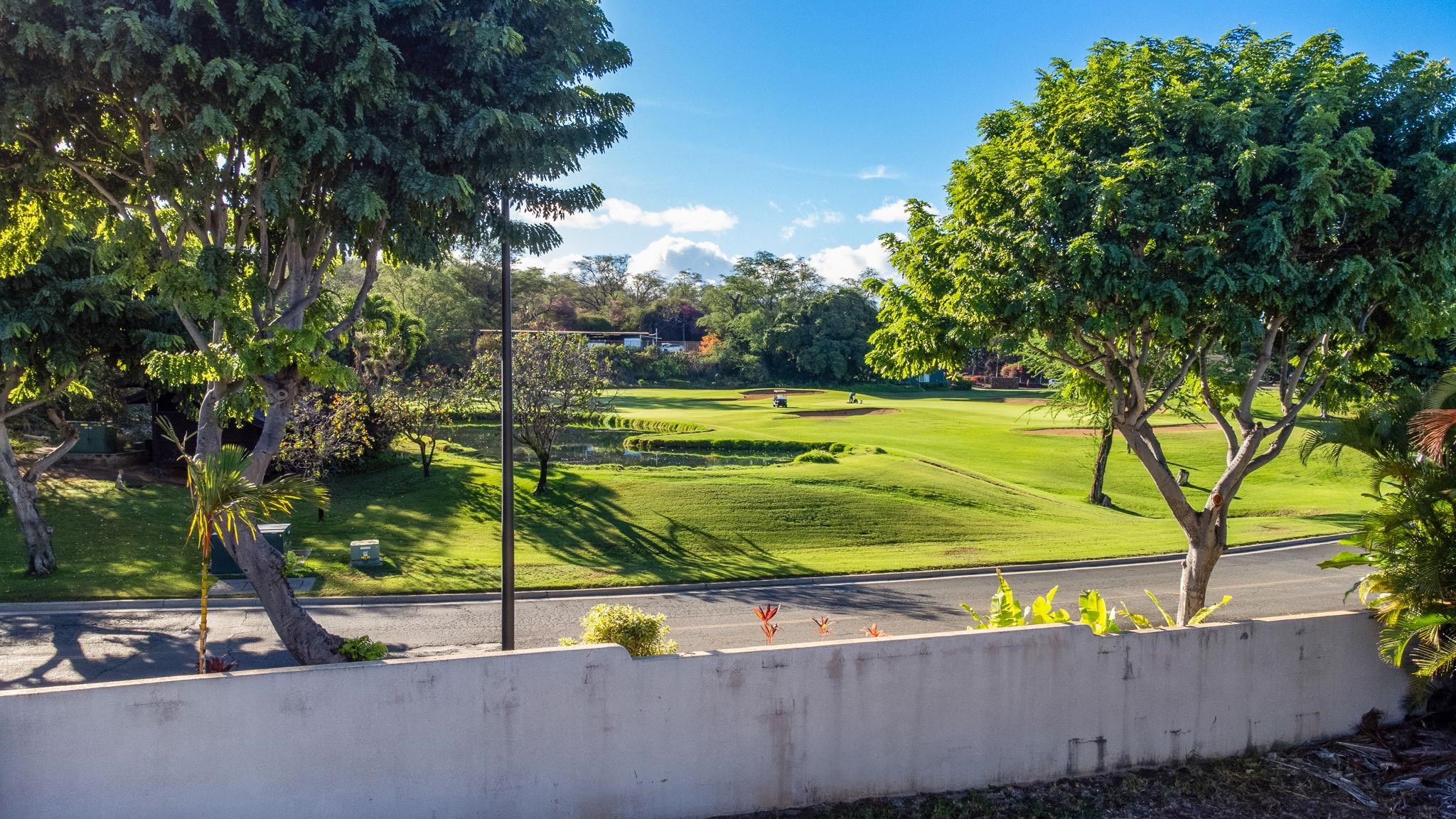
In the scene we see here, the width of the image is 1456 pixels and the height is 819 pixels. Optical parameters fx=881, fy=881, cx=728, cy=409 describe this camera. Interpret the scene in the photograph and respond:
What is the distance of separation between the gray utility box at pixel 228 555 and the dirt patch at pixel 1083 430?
3480 cm

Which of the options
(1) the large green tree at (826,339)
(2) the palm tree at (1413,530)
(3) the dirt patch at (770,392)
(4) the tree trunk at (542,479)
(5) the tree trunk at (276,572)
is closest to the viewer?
(2) the palm tree at (1413,530)

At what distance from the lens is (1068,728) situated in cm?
789

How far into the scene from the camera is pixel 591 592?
56.7 ft

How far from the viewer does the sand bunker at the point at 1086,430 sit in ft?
141

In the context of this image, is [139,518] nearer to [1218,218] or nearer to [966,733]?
[966,733]

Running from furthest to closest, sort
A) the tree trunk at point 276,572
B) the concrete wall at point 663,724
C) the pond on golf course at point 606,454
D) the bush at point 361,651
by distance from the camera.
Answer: the pond on golf course at point 606,454
the bush at point 361,651
the tree trunk at point 276,572
the concrete wall at point 663,724

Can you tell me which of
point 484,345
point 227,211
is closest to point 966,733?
point 227,211

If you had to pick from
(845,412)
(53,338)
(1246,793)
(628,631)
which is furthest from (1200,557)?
(845,412)

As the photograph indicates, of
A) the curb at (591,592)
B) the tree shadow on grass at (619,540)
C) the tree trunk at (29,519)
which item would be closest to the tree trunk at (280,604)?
the curb at (591,592)

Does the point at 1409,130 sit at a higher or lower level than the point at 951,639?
higher

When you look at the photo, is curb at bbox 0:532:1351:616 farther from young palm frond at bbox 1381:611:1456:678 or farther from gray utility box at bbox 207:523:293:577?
young palm frond at bbox 1381:611:1456:678

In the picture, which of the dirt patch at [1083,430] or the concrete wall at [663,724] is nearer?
the concrete wall at [663,724]

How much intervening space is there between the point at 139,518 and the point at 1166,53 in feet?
79.8

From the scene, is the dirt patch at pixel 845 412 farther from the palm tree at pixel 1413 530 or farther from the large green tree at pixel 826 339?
the palm tree at pixel 1413 530
